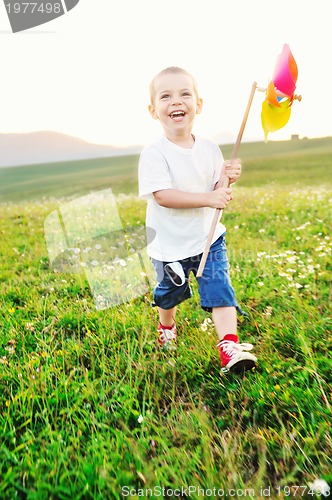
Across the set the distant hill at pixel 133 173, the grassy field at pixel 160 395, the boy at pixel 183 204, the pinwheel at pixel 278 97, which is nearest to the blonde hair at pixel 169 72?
the boy at pixel 183 204

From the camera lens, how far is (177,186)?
3.31 m

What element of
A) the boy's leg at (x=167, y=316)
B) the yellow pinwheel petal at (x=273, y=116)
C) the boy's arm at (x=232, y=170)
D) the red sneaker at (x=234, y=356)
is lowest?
the boy's leg at (x=167, y=316)

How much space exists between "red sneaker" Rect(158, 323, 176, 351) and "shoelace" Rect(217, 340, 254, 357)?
1.16ft

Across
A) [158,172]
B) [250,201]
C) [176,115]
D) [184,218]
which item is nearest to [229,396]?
[184,218]

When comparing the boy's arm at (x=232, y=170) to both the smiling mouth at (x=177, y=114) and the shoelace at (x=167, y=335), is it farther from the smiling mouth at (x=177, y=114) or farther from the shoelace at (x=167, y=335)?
the shoelace at (x=167, y=335)

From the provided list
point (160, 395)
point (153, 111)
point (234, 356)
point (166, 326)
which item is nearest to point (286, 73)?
point (153, 111)

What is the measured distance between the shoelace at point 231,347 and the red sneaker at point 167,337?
35 cm

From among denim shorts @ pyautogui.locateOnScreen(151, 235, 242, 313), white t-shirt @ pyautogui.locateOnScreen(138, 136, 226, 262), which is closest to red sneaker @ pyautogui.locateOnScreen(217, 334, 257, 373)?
denim shorts @ pyautogui.locateOnScreen(151, 235, 242, 313)

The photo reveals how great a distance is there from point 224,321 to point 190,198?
81 cm

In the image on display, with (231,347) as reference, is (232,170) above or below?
above

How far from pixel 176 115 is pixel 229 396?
172 cm

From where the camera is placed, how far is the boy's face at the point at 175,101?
10.4ft

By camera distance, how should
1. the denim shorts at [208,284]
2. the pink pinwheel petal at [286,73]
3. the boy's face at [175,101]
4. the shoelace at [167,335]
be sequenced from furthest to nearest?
the shoelace at [167,335]
the denim shorts at [208,284]
the boy's face at [175,101]
the pink pinwheel petal at [286,73]

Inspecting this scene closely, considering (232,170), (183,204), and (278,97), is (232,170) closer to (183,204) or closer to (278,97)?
(183,204)
